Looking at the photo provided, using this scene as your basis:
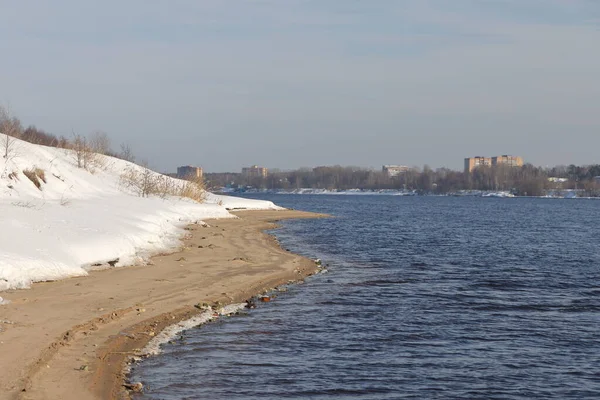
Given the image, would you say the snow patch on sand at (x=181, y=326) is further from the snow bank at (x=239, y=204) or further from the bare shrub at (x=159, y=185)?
the snow bank at (x=239, y=204)

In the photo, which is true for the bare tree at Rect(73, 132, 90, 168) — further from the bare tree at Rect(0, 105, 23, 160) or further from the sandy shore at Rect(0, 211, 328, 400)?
the sandy shore at Rect(0, 211, 328, 400)

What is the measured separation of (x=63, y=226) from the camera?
26.4 meters

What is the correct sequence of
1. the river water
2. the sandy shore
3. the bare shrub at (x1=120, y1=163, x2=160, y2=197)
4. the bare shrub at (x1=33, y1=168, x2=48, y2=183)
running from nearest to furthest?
1. the sandy shore
2. the river water
3. the bare shrub at (x1=33, y1=168, x2=48, y2=183)
4. the bare shrub at (x1=120, y1=163, x2=160, y2=197)

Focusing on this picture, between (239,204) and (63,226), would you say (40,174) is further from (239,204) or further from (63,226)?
(239,204)

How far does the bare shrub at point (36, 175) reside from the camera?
45188 mm

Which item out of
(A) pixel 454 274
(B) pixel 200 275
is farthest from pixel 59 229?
(A) pixel 454 274

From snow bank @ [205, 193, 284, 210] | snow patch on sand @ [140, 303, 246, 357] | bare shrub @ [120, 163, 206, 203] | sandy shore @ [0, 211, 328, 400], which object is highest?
bare shrub @ [120, 163, 206, 203]

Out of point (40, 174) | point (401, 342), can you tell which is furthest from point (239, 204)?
point (401, 342)

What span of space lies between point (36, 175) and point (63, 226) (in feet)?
70.6

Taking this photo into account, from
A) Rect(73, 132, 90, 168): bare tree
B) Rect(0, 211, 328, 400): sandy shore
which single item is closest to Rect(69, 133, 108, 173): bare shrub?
Rect(73, 132, 90, 168): bare tree

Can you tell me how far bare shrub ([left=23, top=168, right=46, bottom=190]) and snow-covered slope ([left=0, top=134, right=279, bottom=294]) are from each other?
0.79 ft

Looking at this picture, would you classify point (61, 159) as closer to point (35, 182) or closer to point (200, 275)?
point (35, 182)

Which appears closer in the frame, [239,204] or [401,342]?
[401,342]

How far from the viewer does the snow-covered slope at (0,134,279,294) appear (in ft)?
66.2
